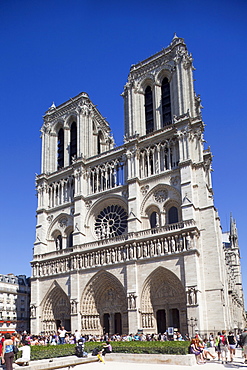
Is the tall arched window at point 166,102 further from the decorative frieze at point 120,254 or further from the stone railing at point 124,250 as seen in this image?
the decorative frieze at point 120,254

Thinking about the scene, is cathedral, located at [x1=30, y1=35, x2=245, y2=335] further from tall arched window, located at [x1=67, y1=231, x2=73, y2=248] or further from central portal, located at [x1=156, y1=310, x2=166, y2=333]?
central portal, located at [x1=156, y1=310, x2=166, y2=333]

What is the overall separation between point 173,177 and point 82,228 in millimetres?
9526

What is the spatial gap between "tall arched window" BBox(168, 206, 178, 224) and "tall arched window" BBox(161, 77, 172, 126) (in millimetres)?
7902

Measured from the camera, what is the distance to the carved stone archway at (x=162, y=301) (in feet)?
86.7

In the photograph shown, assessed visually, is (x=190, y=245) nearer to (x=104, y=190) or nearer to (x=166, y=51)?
(x=104, y=190)

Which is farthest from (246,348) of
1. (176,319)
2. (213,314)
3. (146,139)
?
(146,139)

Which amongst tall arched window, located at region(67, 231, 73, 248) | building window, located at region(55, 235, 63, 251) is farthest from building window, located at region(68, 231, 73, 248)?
building window, located at region(55, 235, 63, 251)

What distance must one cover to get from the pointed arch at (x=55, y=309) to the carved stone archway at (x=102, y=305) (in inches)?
92.7

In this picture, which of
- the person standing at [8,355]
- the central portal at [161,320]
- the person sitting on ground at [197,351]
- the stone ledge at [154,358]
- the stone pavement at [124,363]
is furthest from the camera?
the central portal at [161,320]

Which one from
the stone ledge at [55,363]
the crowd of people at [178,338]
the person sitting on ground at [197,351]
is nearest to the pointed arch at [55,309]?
the crowd of people at [178,338]

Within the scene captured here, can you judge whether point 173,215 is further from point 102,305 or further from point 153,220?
point 102,305

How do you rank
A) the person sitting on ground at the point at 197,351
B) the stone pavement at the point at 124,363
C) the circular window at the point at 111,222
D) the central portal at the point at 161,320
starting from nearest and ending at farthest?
the stone pavement at the point at 124,363, the person sitting on ground at the point at 197,351, the central portal at the point at 161,320, the circular window at the point at 111,222

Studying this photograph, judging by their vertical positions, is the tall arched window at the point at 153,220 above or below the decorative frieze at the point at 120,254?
above

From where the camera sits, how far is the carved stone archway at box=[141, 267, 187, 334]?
2642cm
